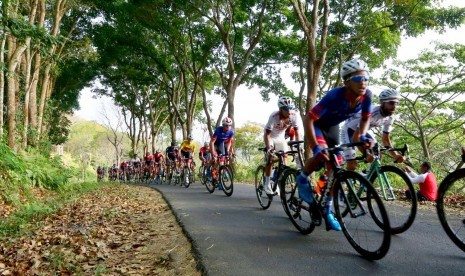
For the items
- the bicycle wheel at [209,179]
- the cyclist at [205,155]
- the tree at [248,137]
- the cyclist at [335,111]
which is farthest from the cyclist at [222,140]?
the tree at [248,137]

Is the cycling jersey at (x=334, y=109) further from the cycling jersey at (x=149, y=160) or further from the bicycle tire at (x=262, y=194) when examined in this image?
the cycling jersey at (x=149, y=160)

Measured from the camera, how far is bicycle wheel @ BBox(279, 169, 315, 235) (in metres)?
4.56

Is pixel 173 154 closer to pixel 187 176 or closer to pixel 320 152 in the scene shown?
pixel 187 176

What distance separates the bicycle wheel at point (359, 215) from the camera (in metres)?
3.37

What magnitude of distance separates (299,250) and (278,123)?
10.6 ft

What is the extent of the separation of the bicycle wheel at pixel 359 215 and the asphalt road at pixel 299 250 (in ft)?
0.44

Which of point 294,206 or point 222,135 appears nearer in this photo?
point 294,206

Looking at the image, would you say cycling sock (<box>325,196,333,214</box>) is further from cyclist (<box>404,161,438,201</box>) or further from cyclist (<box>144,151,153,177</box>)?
cyclist (<box>144,151,153,177</box>)

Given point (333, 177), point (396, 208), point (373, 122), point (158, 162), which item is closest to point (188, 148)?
point (158, 162)

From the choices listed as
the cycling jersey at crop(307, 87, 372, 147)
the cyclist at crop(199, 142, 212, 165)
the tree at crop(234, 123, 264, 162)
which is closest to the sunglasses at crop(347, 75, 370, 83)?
the cycling jersey at crop(307, 87, 372, 147)

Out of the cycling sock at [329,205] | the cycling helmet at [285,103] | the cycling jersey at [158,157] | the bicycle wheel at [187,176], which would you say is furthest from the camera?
the cycling jersey at [158,157]

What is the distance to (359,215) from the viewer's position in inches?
144

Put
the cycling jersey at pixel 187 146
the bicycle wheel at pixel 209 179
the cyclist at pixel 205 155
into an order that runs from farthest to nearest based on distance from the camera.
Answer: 1. the cycling jersey at pixel 187 146
2. the cyclist at pixel 205 155
3. the bicycle wheel at pixel 209 179

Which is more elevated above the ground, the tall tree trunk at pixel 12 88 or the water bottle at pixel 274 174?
the tall tree trunk at pixel 12 88
